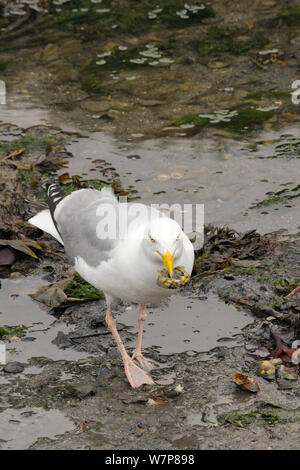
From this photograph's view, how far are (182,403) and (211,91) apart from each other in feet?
18.6

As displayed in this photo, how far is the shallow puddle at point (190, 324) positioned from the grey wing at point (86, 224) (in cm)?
82

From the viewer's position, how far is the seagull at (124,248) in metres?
4.33

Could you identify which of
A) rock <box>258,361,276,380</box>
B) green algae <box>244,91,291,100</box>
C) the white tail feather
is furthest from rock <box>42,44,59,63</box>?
rock <box>258,361,276,380</box>

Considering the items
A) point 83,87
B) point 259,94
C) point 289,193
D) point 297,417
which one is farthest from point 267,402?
point 83,87

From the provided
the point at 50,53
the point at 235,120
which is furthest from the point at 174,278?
the point at 50,53

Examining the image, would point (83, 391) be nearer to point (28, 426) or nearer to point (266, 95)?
point (28, 426)

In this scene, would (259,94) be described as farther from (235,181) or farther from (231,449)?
(231,449)

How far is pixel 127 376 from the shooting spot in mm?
4891

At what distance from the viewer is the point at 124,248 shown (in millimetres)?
4539

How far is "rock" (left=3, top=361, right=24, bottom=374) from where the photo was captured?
492cm

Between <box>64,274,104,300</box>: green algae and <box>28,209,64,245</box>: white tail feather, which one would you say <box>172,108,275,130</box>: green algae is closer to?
<box>28,209,64,245</box>: white tail feather

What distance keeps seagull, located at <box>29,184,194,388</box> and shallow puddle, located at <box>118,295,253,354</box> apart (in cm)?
26

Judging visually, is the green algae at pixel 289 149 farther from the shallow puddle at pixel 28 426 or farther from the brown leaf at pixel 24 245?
the shallow puddle at pixel 28 426
